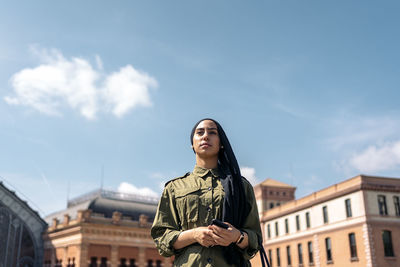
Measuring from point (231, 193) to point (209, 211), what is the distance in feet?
0.84

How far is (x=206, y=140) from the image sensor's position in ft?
13.5

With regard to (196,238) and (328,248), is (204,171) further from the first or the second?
(328,248)

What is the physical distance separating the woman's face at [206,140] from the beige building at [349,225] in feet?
110

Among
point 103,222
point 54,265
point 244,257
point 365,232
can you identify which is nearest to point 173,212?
point 244,257

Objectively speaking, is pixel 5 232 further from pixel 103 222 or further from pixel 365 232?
pixel 365 232

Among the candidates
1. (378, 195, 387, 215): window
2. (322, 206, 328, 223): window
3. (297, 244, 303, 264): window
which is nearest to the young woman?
(378, 195, 387, 215): window

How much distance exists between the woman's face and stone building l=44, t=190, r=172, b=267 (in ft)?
128

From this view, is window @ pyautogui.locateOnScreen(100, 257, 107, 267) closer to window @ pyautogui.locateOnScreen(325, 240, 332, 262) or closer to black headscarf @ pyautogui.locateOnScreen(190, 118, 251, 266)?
window @ pyautogui.locateOnScreen(325, 240, 332, 262)

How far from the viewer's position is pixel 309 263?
4119cm

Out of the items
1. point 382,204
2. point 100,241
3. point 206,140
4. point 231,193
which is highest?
point 382,204

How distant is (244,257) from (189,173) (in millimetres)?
992

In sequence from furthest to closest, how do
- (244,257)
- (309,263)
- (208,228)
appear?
(309,263) → (244,257) → (208,228)

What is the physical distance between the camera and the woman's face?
4.12 metres

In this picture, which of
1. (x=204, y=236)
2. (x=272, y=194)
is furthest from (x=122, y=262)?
(x=204, y=236)
